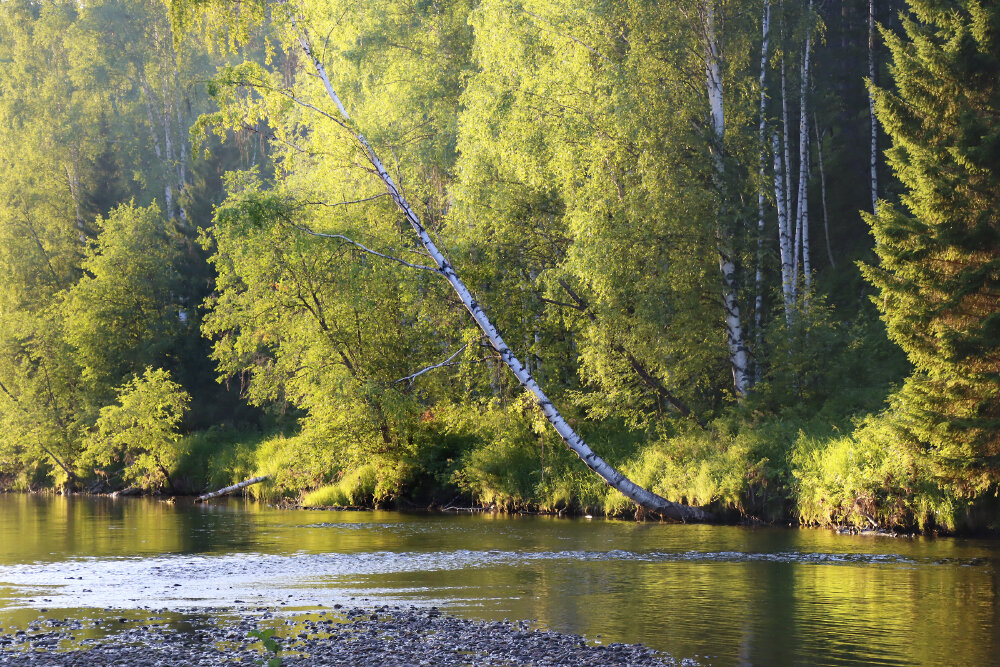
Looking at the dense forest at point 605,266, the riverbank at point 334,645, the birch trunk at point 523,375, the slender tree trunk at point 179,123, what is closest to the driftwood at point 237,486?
the dense forest at point 605,266

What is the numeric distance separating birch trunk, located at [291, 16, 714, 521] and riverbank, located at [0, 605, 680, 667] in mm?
11178

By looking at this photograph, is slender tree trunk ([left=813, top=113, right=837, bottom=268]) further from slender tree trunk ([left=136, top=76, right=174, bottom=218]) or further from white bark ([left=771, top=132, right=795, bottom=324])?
slender tree trunk ([left=136, top=76, right=174, bottom=218])

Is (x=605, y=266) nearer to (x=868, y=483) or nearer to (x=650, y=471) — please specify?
(x=650, y=471)

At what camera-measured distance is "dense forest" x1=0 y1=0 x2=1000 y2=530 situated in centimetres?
1938

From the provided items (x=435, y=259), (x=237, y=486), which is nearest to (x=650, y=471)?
(x=435, y=259)

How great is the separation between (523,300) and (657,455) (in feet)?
20.0

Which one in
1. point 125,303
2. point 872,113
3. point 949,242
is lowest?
point 949,242

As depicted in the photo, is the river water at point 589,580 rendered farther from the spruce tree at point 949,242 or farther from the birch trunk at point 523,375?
the spruce tree at point 949,242

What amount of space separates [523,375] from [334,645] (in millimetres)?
13189

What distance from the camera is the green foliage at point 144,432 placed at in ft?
129

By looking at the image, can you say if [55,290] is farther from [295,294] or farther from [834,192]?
[834,192]

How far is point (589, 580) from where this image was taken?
51.2ft

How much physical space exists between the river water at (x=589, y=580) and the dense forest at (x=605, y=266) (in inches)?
111

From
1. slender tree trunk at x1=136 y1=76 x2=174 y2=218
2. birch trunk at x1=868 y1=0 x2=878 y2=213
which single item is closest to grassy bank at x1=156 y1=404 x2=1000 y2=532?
birch trunk at x1=868 y1=0 x2=878 y2=213
